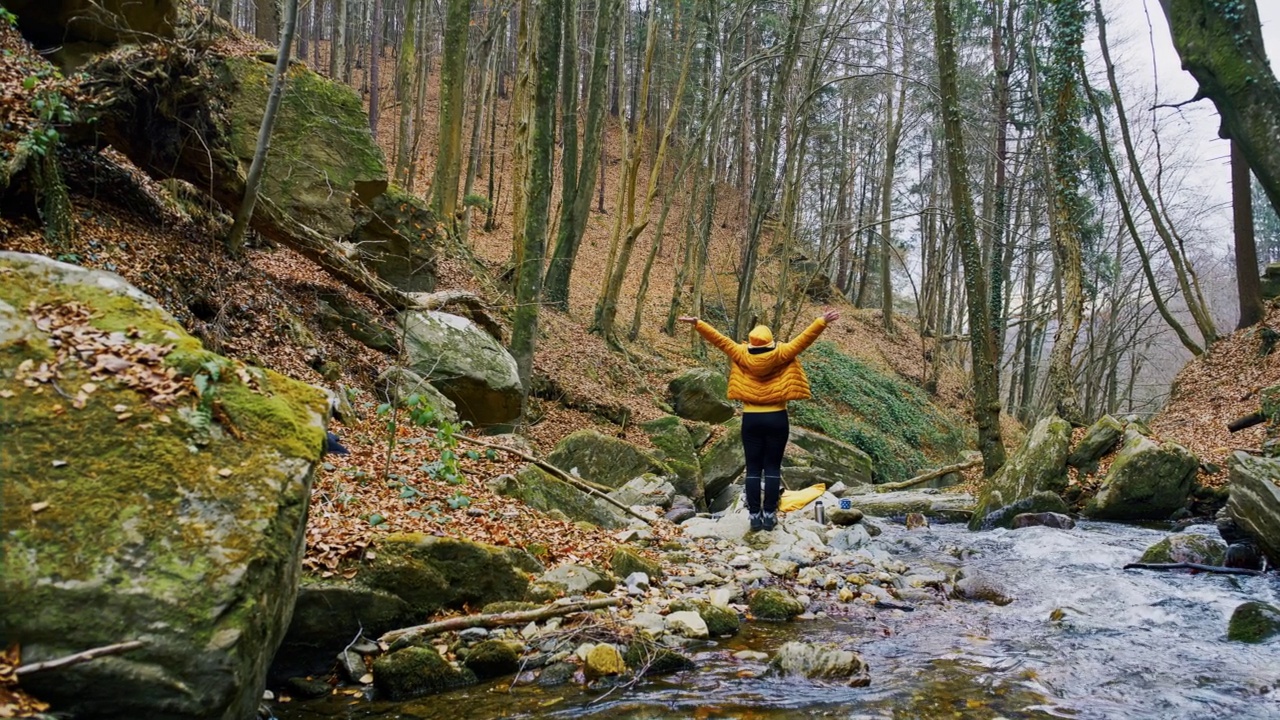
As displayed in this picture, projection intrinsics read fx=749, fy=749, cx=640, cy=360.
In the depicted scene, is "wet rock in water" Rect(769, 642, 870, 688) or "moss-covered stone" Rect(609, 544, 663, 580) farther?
"moss-covered stone" Rect(609, 544, 663, 580)

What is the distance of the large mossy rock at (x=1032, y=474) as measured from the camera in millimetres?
10344

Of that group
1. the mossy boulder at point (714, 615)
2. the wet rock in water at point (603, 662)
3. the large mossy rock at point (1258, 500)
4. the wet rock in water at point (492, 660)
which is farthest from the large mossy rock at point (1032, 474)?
the wet rock in water at point (492, 660)

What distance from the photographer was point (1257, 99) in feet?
24.1

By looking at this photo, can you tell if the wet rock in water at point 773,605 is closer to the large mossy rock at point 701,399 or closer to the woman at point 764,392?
the woman at point 764,392

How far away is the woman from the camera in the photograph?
294 inches

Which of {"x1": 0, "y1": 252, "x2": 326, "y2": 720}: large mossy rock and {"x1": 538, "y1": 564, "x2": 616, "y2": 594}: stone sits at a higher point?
{"x1": 0, "y1": 252, "x2": 326, "y2": 720}: large mossy rock

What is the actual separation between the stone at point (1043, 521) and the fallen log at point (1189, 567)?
226cm

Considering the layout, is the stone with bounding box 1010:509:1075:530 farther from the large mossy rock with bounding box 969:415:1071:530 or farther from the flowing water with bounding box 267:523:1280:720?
the flowing water with bounding box 267:523:1280:720

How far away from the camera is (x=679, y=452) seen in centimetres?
1324

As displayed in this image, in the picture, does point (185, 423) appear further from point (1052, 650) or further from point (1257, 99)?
point (1257, 99)

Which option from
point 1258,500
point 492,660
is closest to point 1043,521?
point 1258,500

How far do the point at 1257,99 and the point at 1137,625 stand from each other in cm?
541

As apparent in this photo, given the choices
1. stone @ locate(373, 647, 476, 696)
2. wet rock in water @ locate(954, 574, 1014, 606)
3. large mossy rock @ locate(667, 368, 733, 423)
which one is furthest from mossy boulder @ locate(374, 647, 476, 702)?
large mossy rock @ locate(667, 368, 733, 423)

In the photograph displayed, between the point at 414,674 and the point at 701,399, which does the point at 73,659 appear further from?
the point at 701,399
